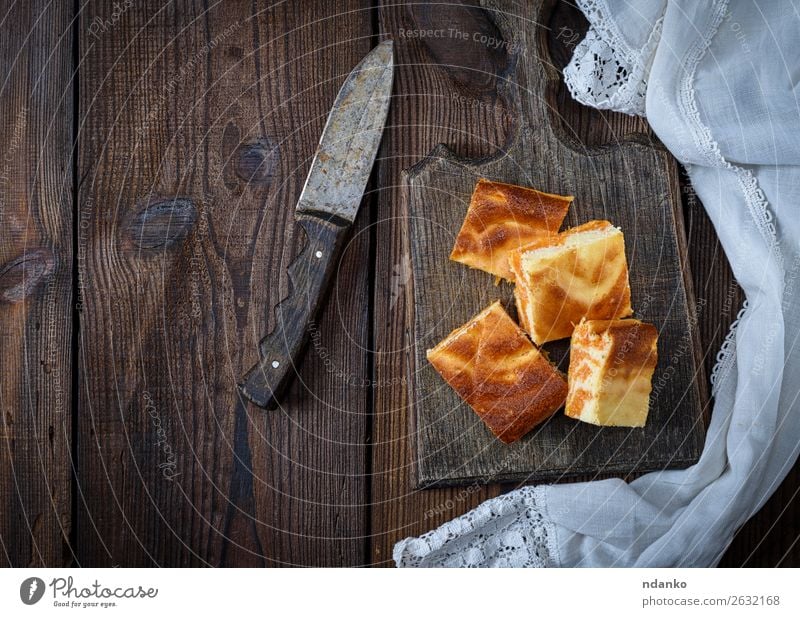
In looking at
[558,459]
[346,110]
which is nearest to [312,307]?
[346,110]

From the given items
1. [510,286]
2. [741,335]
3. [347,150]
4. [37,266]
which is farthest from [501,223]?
[37,266]

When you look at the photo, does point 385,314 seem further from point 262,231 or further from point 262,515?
point 262,515

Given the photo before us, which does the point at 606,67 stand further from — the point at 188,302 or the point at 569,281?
the point at 188,302

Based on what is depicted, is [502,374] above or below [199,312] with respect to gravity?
below

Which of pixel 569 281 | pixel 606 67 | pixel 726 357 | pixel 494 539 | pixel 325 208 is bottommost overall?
pixel 494 539

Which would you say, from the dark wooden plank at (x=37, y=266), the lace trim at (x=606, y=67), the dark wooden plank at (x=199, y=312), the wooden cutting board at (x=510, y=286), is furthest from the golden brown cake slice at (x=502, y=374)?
the dark wooden plank at (x=37, y=266)

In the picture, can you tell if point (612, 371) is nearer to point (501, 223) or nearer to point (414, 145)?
point (501, 223)
